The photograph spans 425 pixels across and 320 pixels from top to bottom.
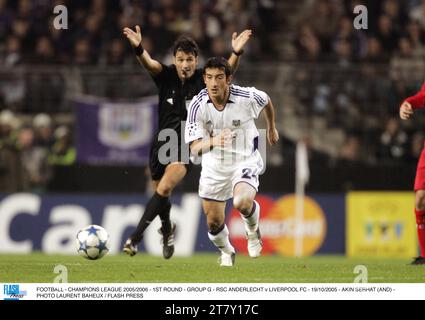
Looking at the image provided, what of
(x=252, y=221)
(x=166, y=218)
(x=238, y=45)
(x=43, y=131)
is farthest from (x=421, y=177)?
(x=43, y=131)

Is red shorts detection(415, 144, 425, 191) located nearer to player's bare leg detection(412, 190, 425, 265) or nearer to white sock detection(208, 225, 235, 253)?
player's bare leg detection(412, 190, 425, 265)

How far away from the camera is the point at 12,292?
9617 millimetres

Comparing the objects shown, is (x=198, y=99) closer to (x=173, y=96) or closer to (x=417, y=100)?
(x=173, y=96)

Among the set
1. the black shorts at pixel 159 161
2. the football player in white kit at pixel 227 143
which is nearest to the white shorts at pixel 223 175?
the football player in white kit at pixel 227 143

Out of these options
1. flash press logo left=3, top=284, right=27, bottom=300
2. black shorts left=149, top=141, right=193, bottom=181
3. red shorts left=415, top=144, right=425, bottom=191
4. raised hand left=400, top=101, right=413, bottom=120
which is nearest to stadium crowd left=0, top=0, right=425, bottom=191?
red shorts left=415, top=144, right=425, bottom=191

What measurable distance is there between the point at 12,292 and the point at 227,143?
2763 mm

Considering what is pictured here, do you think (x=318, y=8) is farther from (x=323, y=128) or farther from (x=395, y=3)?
(x=323, y=128)

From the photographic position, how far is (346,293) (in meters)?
9.65

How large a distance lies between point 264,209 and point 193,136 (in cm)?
787

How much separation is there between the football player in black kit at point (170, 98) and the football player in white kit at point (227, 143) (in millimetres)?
451

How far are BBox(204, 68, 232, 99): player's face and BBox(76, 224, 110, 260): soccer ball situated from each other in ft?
6.73

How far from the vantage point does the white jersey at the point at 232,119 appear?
1129 cm

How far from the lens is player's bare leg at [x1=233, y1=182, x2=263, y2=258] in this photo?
439 inches

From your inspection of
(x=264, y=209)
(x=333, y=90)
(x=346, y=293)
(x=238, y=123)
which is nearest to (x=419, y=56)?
(x=333, y=90)
